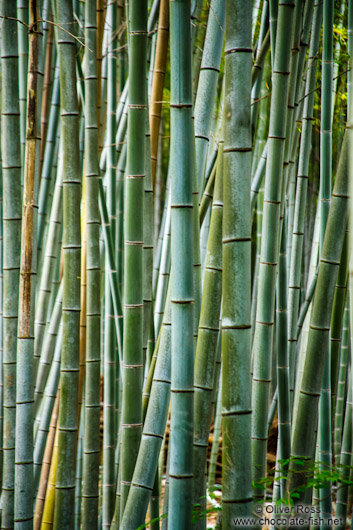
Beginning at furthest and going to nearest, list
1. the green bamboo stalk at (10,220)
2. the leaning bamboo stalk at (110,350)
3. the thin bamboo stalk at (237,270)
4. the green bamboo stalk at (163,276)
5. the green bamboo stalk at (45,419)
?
the green bamboo stalk at (45,419), the leaning bamboo stalk at (110,350), the green bamboo stalk at (163,276), the green bamboo stalk at (10,220), the thin bamboo stalk at (237,270)

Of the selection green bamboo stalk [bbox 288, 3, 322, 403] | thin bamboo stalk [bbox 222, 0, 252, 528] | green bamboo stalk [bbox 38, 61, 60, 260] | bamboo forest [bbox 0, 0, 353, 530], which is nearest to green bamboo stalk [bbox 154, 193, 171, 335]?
bamboo forest [bbox 0, 0, 353, 530]

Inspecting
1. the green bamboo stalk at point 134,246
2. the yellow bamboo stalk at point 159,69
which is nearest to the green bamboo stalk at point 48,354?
the yellow bamboo stalk at point 159,69

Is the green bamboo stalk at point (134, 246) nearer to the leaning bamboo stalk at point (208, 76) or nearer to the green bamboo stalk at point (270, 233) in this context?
the leaning bamboo stalk at point (208, 76)

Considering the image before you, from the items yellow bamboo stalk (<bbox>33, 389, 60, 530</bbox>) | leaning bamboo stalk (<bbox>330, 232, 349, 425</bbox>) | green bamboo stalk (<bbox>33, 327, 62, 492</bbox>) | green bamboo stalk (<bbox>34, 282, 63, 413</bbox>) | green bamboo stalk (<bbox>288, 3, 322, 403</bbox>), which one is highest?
green bamboo stalk (<bbox>288, 3, 322, 403</bbox>)

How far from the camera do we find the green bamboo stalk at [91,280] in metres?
1.63

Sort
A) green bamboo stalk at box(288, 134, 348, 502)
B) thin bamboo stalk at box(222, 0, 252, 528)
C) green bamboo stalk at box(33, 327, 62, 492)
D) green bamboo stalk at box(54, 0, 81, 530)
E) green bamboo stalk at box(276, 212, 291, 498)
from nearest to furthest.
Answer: thin bamboo stalk at box(222, 0, 252, 528) → green bamboo stalk at box(288, 134, 348, 502) → green bamboo stalk at box(54, 0, 81, 530) → green bamboo stalk at box(276, 212, 291, 498) → green bamboo stalk at box(33, 327, 62, 492)

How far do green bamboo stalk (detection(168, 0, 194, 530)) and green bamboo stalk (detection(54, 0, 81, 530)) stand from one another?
44 centimetres

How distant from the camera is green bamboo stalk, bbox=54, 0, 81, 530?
138cm

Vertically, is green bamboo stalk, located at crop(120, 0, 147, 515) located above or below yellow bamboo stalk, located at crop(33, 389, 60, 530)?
above

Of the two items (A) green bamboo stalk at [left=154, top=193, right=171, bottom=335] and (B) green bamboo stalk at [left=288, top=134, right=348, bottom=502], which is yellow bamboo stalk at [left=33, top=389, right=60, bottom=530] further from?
(B) green bamboo stalk at [left=288, top=134, right=348, bottom=502]

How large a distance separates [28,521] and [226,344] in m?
0.92

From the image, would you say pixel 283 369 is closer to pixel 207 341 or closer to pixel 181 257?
pixel 207 341

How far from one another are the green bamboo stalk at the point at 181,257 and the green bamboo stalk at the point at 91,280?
0.62m

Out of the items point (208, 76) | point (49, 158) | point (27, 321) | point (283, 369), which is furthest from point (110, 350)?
point (208, 76)
